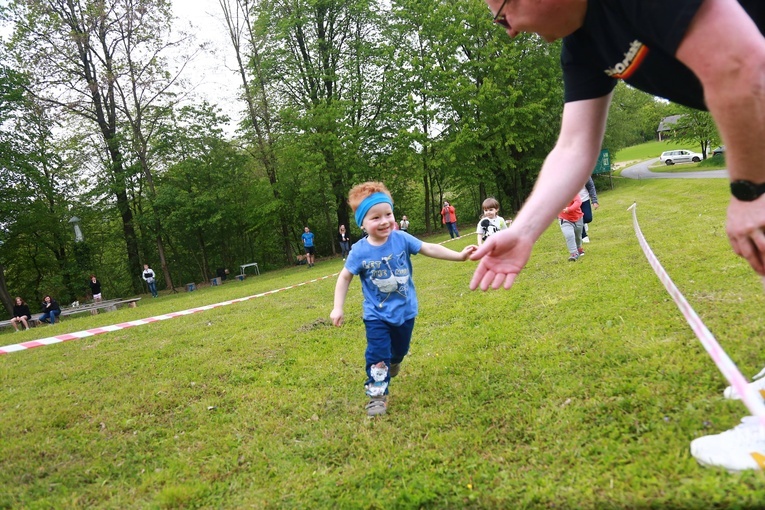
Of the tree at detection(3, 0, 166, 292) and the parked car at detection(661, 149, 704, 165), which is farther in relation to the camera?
the parked car at detection(661, 149, 704, 165)

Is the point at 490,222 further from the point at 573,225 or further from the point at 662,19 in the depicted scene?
the point at 662,19

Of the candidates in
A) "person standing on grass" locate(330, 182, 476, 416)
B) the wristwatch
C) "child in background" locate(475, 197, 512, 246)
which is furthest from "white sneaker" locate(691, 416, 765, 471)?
"child in background" locate(475, 197, 512, 246)

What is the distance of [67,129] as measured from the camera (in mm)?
26297

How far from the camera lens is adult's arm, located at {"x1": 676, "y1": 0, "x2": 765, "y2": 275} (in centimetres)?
101

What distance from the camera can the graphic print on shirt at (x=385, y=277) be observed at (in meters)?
3.84

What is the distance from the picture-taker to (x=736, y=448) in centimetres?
210

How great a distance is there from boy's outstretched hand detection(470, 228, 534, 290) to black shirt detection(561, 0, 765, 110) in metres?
0.67

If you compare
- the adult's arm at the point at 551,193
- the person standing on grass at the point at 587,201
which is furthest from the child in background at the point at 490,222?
the adult's arm at the point at 551,193

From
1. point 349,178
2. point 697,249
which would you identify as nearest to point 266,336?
point 697,249

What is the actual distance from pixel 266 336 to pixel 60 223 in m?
25.9

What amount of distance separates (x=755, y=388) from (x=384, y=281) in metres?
2.48

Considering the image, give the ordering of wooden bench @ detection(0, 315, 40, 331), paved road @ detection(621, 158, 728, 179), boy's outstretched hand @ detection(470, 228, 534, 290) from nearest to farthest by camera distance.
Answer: boy's outstretched hand @ detection(470, 228, 534, 290) < wooden bench @ detection(0, 315, 40, 331) < paved road @ detection(621, 158, 728, 179)

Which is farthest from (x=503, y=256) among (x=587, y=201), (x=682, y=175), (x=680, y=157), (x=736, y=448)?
(x=680, y=157)

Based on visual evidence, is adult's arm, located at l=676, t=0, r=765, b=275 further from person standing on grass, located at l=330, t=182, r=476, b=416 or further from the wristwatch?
person standing on grass, located at l=330, t=182, r=476, b=416
